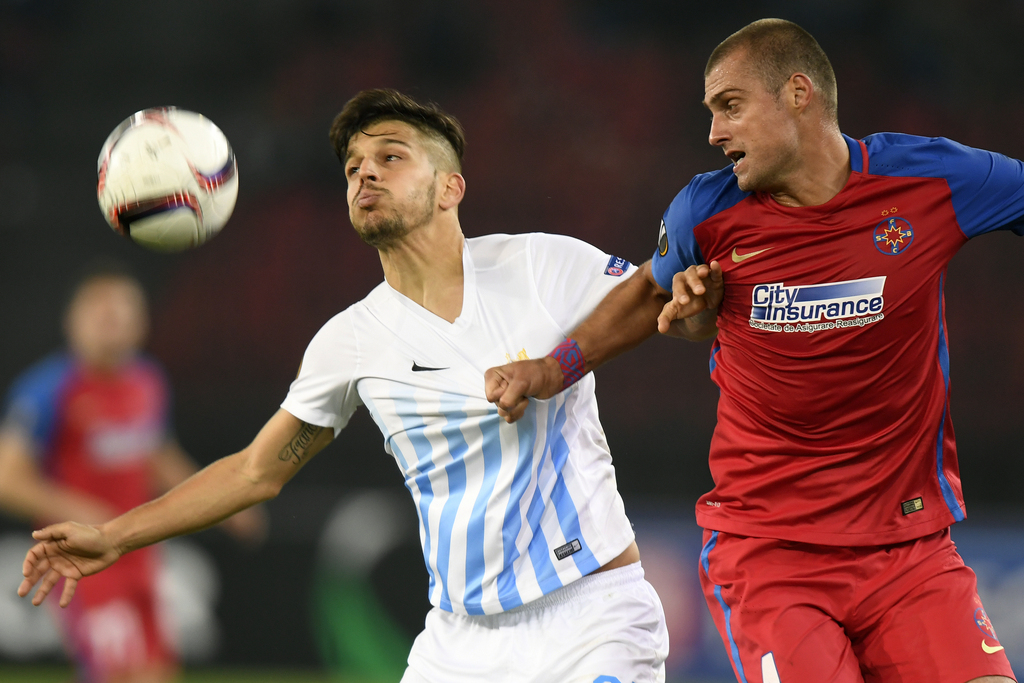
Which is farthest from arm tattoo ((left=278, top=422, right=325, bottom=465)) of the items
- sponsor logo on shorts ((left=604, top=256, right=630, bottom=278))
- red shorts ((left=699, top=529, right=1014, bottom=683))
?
red shorts ((left=699, top=529, right=1014, bottom=683))

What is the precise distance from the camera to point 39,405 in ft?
22.6

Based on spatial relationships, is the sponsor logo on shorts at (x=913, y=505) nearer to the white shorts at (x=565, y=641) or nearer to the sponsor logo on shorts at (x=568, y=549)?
the white shorts at (x=565, y=641)

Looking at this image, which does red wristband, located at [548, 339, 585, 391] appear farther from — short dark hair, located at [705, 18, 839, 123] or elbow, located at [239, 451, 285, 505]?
elbow, located at [239, 451, 285, 505]

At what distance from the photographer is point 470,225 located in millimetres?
10906

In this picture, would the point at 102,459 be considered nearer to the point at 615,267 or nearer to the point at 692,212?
the point at 615,267

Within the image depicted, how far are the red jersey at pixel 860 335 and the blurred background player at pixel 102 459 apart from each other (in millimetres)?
4631

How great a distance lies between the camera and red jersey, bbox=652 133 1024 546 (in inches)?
123

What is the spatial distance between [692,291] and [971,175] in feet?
2.85

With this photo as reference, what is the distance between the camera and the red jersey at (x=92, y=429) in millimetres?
6918

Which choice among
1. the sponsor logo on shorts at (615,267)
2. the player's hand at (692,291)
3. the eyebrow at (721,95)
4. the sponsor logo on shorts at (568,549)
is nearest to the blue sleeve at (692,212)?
the player's hand at (692,291)

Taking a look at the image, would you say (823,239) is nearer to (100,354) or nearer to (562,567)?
(562,567)

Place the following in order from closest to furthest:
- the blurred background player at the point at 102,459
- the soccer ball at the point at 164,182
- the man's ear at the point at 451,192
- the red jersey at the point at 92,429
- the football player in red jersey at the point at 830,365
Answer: the football player in red jersey at the point at 830,365 < the soccer ball at the point at 164,182 < the man's ear at the point at 451,192 < the blurred background player at the point at 102,459 < the red jersey at the point at 92,429

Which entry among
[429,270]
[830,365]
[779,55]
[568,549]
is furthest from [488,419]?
[779,55]

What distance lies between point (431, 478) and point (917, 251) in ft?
5.39
